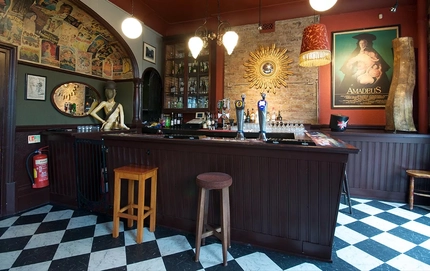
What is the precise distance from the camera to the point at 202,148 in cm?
239

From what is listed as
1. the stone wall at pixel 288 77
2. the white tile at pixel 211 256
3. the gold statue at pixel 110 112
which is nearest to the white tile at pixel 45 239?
the white tile at pixel 211 256

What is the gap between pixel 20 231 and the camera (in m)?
2.55

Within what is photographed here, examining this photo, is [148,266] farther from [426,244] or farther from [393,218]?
[393,218]

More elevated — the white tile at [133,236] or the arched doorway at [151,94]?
the arched doorway at [151,94]

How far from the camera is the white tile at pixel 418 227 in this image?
2594 millimetres

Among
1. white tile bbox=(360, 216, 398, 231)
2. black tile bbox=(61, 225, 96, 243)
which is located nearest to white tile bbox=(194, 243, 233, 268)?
black tile bbox=(61, 225, 96, 243)

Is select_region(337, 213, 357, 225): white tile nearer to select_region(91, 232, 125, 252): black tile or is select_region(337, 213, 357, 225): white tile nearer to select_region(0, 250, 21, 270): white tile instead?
select_region(91, 232, 125, 252): black tile

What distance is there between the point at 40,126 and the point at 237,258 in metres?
3.51

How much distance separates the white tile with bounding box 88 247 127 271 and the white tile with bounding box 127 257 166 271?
0.10 m

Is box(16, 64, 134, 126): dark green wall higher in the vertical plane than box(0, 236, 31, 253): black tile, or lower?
higher

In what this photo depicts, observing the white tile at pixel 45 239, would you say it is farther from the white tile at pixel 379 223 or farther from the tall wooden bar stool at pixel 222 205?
the white tile at pixel 379 223

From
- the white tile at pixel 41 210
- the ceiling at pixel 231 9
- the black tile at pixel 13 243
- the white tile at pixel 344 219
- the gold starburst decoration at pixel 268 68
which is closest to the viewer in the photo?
the black tile at pixel 13 243

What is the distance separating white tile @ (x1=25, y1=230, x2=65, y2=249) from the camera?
228 cm

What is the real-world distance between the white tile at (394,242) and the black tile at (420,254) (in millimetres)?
40
